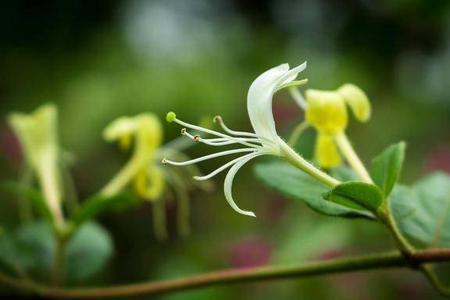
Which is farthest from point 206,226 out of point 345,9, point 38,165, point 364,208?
point 345,9

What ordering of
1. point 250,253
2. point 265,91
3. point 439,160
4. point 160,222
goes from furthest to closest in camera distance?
point 160,222 → point 439,160 → point 250,253 → point 265,91

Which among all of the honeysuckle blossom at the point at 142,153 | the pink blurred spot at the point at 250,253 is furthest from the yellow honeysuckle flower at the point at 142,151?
the pink blurred spot at the point at 250,253

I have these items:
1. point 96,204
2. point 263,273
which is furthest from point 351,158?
point 96,204

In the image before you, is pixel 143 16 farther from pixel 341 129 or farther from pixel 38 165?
pixel 341 129

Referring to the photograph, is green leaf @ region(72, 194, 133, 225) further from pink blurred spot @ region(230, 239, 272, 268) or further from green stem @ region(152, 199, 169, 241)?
green stem @ region(152, 199, 169, 241)

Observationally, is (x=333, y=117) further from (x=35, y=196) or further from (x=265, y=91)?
(x=35, y=196)

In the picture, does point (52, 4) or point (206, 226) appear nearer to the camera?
point (206, 226)
